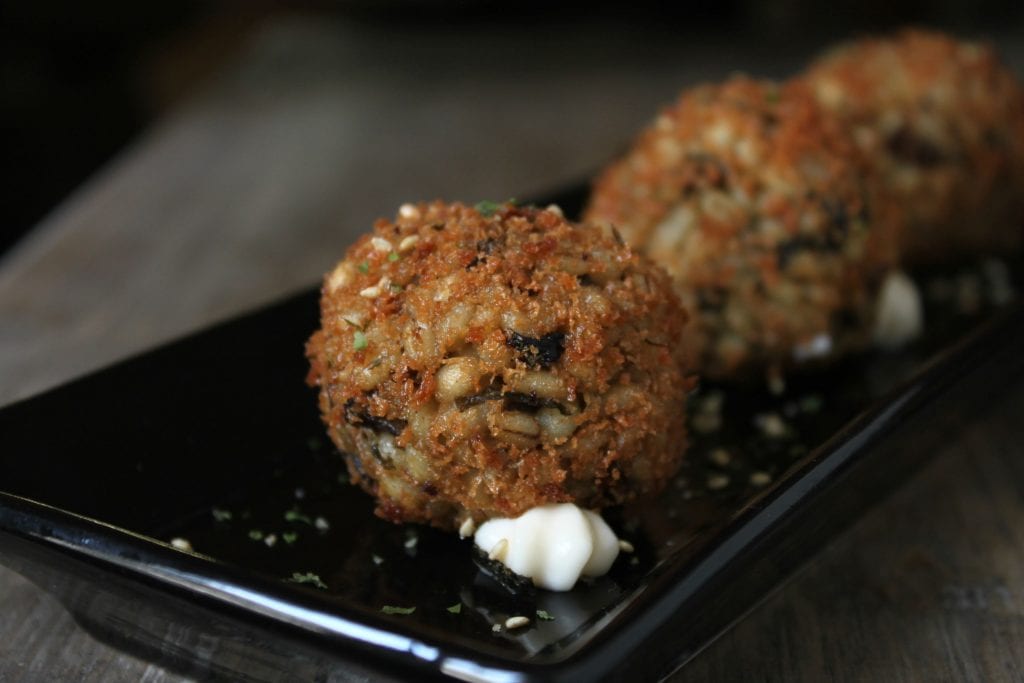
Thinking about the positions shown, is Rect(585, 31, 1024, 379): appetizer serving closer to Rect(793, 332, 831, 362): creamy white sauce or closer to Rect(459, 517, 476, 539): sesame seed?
Rect(793, 332, 831, 362): creamy white sauce

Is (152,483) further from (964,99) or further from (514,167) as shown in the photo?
(514,167)

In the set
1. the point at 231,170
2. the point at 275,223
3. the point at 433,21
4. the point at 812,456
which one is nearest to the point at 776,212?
the point at 812,456

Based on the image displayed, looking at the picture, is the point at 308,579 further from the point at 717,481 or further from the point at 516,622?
the point at 717,481

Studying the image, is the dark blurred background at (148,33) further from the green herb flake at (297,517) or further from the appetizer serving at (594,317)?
the green herb flake at (297,517)

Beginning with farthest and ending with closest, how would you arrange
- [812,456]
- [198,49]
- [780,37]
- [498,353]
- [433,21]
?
[198,49], [433,21], [780,37], [812,456], [498,353]

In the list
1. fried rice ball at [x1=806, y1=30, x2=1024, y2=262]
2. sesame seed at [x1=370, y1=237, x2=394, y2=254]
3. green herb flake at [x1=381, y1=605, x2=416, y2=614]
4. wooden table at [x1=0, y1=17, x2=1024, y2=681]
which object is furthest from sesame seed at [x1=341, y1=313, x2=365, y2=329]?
fried rice ball at [x1=806, y1=30, x2=1024, y2=262]

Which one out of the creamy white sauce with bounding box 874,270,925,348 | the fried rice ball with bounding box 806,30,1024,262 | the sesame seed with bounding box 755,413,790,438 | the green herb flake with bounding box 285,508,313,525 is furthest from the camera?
the fried rice ball with bounding box 806,30,1024,262

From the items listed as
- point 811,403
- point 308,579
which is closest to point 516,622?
point 308,579
